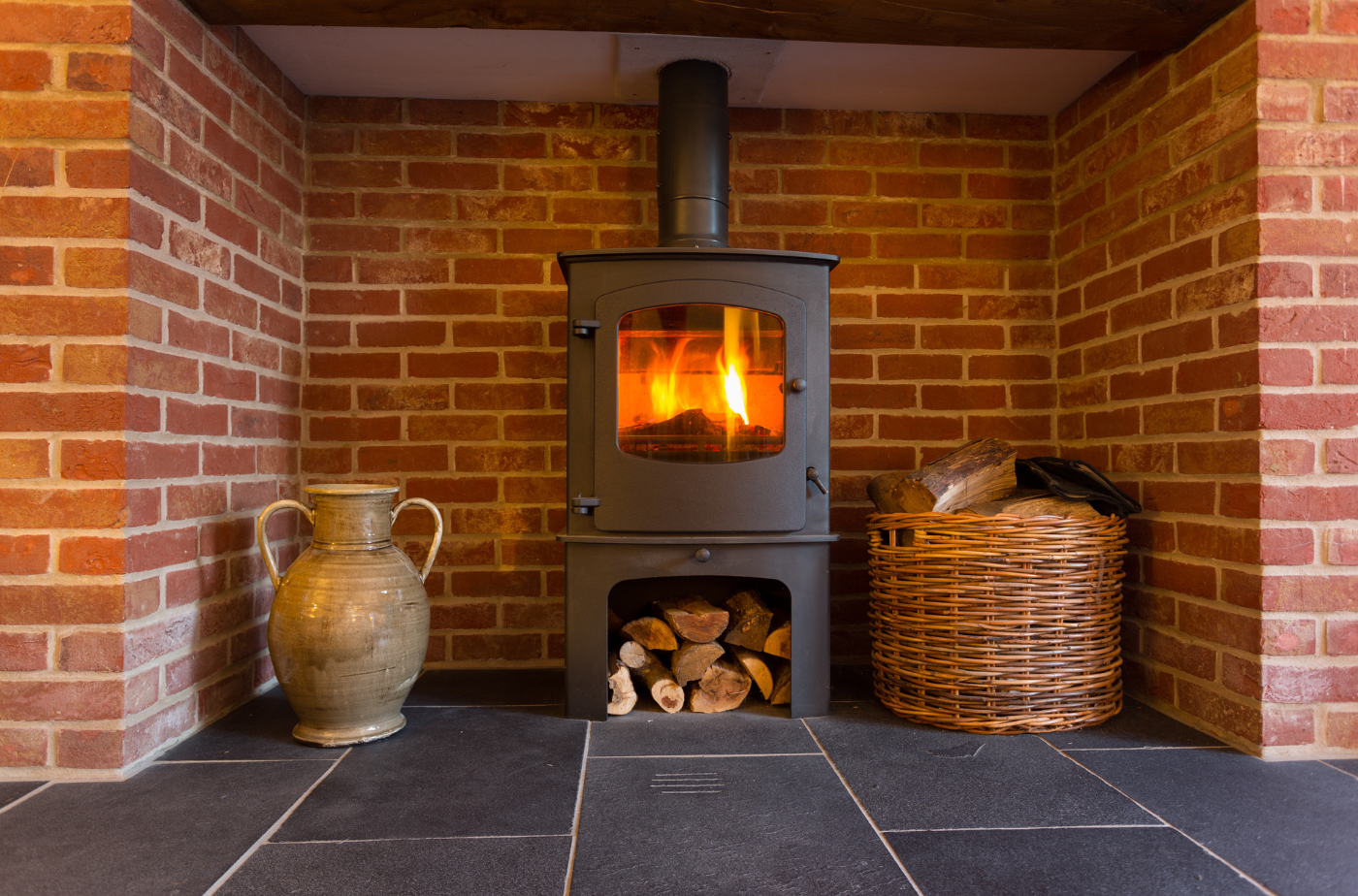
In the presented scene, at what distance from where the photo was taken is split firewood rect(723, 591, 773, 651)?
1862 mm

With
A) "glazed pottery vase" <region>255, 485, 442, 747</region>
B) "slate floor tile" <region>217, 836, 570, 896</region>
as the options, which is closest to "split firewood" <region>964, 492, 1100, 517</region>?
"slate floor tile" <region>217, 836, 570, 896</region>

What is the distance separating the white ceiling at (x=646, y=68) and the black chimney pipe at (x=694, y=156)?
6 centimetres

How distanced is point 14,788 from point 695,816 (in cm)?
122

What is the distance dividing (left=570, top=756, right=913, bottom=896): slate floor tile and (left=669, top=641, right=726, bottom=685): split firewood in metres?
0.33

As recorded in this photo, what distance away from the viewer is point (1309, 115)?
1.54 metres

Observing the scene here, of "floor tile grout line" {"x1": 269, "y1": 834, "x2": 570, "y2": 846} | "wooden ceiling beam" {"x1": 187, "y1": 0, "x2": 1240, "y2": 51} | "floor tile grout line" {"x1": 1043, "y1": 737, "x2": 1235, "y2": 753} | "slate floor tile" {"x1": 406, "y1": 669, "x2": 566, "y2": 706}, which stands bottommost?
"slate floor tile" {"x1": 406, "y1": 669, "x2": 566, "y2": 706}

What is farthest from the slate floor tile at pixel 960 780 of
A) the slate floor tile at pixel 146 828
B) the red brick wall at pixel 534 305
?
the slate floor tile at pixel 146 828

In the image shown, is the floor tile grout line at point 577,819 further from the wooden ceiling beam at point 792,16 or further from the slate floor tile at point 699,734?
the wooden ceiling beam at point 792,16

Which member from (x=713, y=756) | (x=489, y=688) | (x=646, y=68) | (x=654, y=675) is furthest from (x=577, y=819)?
(x=646, y=68)

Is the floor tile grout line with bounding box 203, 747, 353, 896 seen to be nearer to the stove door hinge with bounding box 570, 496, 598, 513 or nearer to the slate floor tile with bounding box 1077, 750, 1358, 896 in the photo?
the stove door hinge with bounding box 570, 496, 598, 513

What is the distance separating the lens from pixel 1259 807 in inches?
51.1

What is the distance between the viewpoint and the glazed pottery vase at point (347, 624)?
1.58 m

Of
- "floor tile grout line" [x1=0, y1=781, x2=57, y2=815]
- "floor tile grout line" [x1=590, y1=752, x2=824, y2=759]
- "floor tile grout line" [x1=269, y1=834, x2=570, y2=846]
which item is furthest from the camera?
"floor tile grout line" [x1=590, y1=752, x2=824, y2=759]

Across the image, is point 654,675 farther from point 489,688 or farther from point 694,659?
point 489,688
